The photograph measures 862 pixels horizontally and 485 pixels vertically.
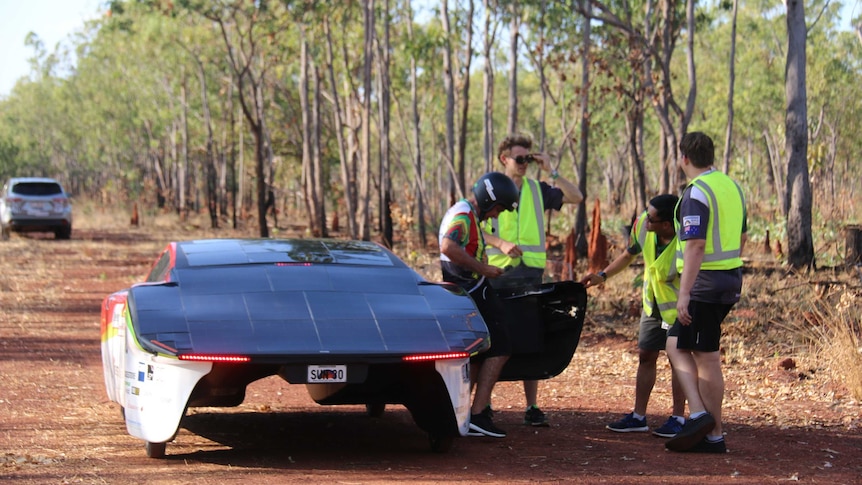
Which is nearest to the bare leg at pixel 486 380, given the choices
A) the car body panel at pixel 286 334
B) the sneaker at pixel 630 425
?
the car body panel at pixel 286 334

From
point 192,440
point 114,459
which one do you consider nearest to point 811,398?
point 192,440

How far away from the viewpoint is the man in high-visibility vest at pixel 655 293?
25.5 ft

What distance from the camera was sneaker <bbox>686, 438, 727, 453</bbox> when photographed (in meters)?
7.18

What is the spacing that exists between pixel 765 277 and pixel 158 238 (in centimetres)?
2592

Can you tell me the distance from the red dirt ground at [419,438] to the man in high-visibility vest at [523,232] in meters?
0.97

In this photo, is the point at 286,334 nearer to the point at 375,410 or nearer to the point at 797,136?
the point at 375,410

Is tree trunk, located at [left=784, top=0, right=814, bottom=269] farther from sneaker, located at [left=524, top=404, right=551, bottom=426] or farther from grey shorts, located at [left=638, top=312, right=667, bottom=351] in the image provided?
sneaker, located at [left=524, top=404, right=551, bottom=426]

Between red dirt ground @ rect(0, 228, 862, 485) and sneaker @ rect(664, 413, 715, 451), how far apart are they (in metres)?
0.08

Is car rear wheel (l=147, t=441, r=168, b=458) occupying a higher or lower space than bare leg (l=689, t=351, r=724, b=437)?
lower

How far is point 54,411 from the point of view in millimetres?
8742

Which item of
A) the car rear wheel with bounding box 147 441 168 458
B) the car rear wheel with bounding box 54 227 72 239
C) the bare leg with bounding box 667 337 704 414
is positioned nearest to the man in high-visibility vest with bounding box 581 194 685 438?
the bare leg with bounding box 667 337 704 414

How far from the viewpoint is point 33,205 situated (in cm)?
3444

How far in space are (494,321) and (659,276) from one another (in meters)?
1.12

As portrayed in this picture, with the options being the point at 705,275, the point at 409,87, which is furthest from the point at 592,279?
the point at 409,87
